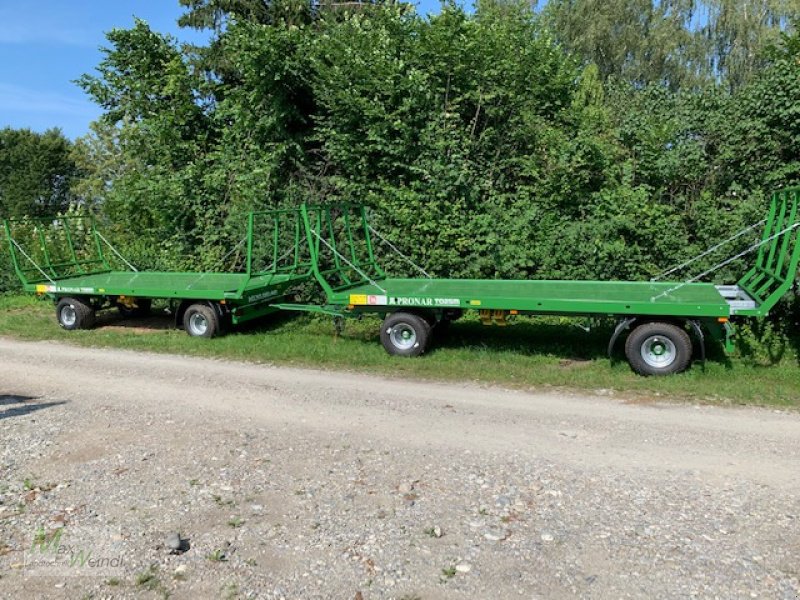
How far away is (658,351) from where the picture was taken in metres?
8.40

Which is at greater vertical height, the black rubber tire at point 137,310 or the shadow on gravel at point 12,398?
the black rubber tire at point 137,310

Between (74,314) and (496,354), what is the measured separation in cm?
820

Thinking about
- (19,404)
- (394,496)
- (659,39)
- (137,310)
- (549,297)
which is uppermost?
(659,39)

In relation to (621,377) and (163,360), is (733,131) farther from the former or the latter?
(163,360)

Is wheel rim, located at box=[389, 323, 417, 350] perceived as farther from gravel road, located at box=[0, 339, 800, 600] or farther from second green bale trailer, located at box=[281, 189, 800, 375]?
gravel road, located at box=[0, 339, 800, 600]

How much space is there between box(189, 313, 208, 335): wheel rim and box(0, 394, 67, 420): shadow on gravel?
3.79 m

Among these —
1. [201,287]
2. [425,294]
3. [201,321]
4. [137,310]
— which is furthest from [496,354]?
[137,310]

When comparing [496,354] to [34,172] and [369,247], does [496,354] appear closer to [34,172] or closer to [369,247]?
[369,247]

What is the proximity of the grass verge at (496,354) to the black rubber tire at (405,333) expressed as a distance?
181 mm

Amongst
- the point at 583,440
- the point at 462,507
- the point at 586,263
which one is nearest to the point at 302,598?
the point at 462,507

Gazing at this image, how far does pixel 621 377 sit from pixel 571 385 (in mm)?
729

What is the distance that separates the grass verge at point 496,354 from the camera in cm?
793

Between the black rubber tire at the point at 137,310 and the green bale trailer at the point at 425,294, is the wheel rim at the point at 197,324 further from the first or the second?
the black rubber tire at the point at 137,310

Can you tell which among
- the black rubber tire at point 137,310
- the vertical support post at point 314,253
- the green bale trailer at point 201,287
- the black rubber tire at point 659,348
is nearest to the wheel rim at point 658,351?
the black rubber tire at point 659,348
